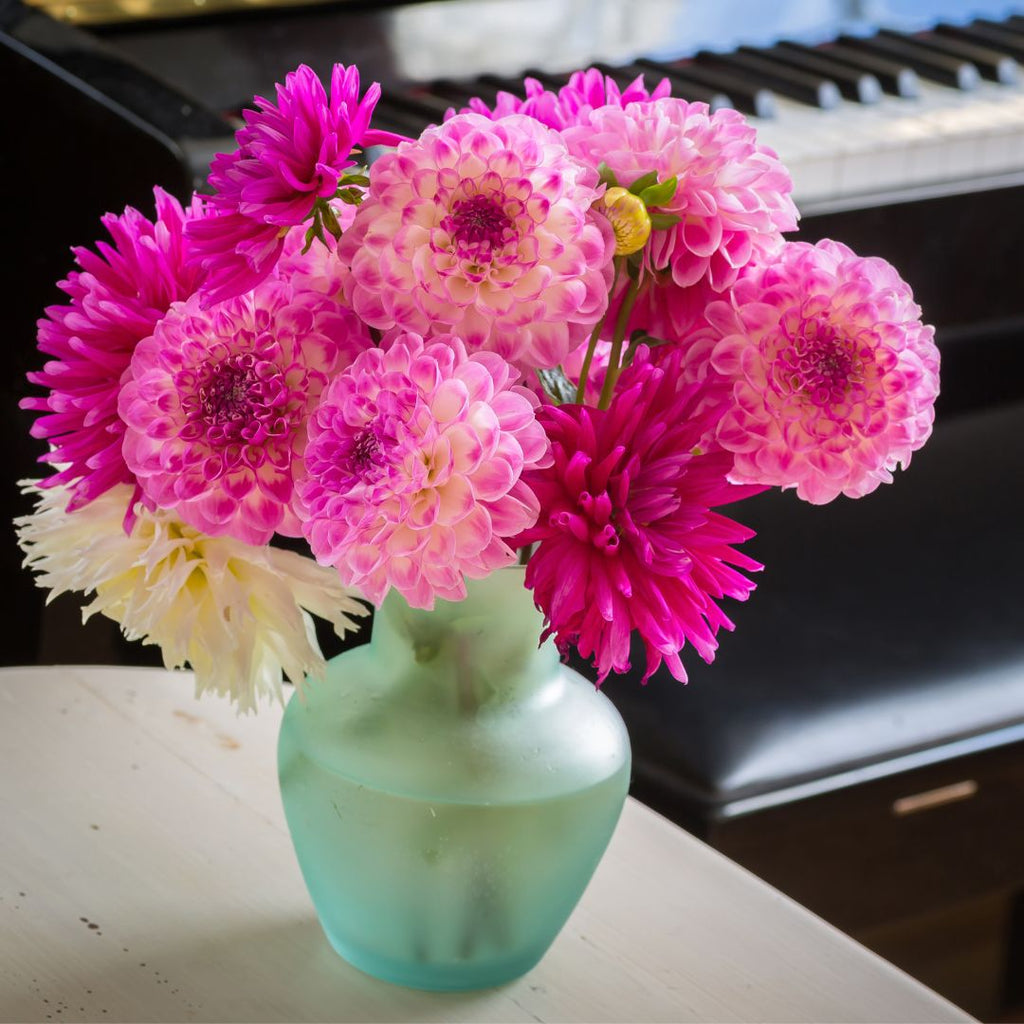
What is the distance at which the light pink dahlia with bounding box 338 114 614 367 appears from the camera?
0.54 m

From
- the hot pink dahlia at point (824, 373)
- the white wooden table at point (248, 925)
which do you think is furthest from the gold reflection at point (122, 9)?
the hot pink dahlia at point (824, 373)

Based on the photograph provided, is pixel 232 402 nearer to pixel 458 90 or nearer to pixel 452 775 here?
pixel 452 775

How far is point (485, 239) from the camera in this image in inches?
21.1

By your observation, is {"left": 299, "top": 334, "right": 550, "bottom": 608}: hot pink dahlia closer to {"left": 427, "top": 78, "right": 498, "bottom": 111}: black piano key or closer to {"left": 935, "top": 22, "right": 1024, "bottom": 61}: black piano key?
{"left": 427, "top": 78, "right": 498, "bottom": 111}: black piano key

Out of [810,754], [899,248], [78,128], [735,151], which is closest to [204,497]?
[735,151]

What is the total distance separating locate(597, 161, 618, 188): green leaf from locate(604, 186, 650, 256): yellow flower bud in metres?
0.02

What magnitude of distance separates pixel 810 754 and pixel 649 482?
641 millimetres

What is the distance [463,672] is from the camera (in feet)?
2.22

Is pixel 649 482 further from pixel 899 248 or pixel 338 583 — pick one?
pixel 899 248

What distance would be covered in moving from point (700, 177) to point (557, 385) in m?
0.09

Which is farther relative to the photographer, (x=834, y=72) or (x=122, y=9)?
(x=834, y=72)

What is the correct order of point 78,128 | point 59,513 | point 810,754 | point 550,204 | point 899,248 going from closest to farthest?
point 550,204, point 59,513, point 810,754, point 78,128, point 899,248

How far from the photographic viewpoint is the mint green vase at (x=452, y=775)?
671 mm

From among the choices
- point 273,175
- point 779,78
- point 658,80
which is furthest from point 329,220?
point 779,78
